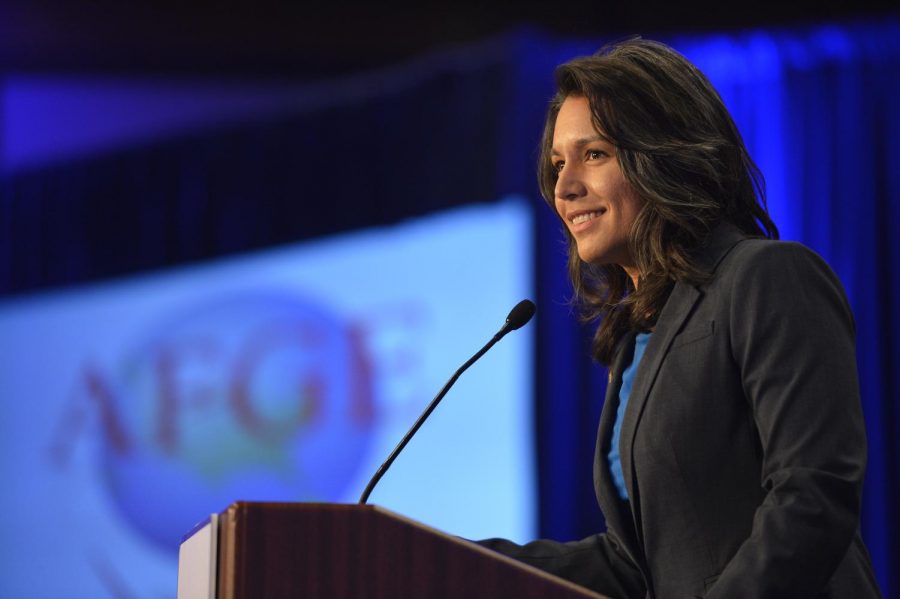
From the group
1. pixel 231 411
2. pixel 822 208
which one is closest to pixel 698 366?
pixel 822 208

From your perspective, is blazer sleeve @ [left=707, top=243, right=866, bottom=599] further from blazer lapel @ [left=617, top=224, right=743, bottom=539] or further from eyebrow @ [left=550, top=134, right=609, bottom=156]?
eyebrow @ [left=550, top=134, right=609, bottom=156]

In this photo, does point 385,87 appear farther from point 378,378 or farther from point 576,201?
point 576,201

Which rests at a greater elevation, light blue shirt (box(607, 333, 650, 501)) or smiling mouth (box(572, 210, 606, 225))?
smiling mouth (box(572, 210, 606, 225))

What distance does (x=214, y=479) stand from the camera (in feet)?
15.0

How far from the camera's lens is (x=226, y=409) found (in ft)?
15.1

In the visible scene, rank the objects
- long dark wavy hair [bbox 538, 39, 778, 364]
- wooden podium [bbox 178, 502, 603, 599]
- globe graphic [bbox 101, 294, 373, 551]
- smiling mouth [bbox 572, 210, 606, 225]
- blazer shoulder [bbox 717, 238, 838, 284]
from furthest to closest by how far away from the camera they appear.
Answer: globe graphic [bbox 101, 294, 373, 551]
smiling mouth [bbox 572, 210, 606, 225]
long dark wavy hair [bbox 538, 39, 778, 364]
blazer shoulder [bbox 717, 238, 838, 284]
wooden podium [bbox 178, 502, 603, 599]

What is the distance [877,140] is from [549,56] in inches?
47.4

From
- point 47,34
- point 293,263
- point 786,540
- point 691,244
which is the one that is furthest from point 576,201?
point 47,34

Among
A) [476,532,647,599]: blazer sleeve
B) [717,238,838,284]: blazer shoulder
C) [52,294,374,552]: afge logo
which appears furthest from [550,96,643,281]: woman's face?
[52,294,374,552]: afge logo

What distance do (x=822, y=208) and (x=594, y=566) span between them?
2.71m

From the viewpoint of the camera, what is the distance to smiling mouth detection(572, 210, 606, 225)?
5.46 feet

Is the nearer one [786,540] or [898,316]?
[786,540]

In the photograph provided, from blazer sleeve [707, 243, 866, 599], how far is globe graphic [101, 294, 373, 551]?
3.11 metres

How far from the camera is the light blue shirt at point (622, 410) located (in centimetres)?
159
